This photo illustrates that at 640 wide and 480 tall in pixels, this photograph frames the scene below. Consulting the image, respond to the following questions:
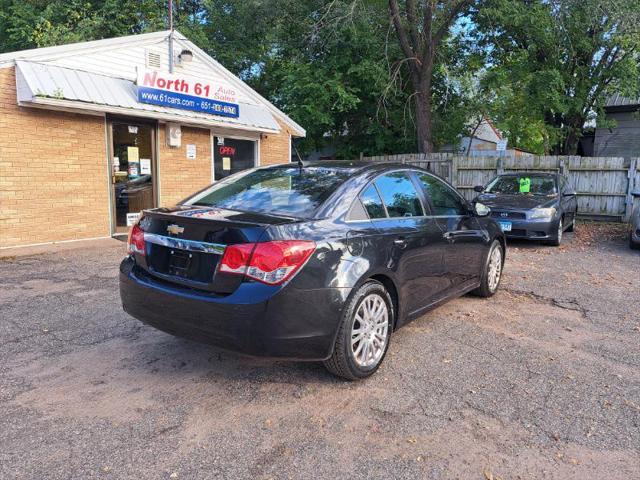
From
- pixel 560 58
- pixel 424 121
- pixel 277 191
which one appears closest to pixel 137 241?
pixel 277 191

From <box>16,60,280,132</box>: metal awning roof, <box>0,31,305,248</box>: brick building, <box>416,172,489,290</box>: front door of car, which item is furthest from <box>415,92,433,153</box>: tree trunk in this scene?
<box>416,172,489,290</box>: front door of car

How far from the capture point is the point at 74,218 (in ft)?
28.9

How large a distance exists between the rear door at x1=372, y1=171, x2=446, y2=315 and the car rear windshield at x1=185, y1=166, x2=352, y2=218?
45 cm

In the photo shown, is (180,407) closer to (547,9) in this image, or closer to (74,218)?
(74,218)

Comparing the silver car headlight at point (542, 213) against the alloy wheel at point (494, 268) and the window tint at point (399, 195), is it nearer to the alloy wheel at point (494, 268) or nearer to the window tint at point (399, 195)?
the alloy wheel at point (494, 268)

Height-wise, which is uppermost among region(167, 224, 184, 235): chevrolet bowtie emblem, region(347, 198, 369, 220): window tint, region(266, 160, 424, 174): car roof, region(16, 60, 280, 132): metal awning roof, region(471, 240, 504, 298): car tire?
region(16, 60, 280, 132): metal awning roof

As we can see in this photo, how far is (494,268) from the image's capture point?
5.63 metres

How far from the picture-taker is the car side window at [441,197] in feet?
14.8

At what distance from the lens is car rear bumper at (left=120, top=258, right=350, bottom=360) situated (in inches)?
114

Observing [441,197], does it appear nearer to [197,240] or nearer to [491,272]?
[491,272]

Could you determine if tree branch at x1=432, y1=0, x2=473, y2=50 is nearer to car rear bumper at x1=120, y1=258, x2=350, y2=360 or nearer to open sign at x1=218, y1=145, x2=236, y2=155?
open sign at x1=218, y1=145, x2=236, y2=155

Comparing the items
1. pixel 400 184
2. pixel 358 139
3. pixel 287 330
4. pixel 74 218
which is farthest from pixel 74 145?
pixel 358 139

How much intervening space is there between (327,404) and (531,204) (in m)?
7.59

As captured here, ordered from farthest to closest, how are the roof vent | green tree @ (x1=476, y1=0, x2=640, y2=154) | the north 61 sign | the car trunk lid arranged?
green tree @ (x1=476, y1=0, x2=640, y2=154) → the roof vent → the north 61 sign → the car trunk lid
